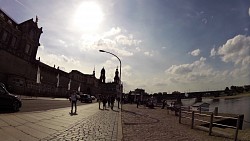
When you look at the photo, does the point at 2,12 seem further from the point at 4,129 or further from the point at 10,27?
the point at 4,129

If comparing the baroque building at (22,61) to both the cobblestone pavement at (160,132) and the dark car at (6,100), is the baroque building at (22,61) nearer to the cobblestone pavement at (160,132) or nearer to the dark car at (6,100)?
the cobblestone pavement at (160,132)

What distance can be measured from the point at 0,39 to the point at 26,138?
48485mm

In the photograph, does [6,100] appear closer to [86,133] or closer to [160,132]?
[86,133]

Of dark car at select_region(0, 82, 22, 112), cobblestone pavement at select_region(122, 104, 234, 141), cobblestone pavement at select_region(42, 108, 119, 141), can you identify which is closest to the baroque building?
cobblestone pavement at select_region(122, 104, 234, 141)

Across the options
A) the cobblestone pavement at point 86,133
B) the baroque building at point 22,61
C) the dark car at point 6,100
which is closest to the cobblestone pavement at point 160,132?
the cobblestone pavement at point 86,133

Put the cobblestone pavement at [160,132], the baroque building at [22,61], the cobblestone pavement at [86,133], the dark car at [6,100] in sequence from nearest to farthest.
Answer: the cobblestone pavement at [86,133]
the cobblestone pavement at [160,132]
the dark car at [6,100]
the baroque building at [22,61]

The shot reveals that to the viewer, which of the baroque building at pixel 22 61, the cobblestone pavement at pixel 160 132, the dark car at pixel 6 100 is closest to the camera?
the cobblestone pavement at pixel 160 132

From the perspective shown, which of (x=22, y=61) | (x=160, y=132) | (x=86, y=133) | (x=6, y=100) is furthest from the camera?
(x=22, y=61)

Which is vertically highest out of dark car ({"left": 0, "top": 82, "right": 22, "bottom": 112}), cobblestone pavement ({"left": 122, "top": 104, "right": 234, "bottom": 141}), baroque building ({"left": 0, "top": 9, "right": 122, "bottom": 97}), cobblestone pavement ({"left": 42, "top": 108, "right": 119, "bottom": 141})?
baroque building ({"left": 0, "top": 9, "right": 122, "bottom": 97})

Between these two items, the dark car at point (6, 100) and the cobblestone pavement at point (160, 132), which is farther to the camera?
the dark car at point (6, 100)

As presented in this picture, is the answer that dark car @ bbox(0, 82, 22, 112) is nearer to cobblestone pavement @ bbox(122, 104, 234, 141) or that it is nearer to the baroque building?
cobblestone pavement @ bbox(122, 104, 234, 141)

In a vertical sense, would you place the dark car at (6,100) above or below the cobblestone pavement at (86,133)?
above

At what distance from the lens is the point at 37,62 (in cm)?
7019

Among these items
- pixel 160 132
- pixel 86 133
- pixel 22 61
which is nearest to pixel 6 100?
pixel 86 133
